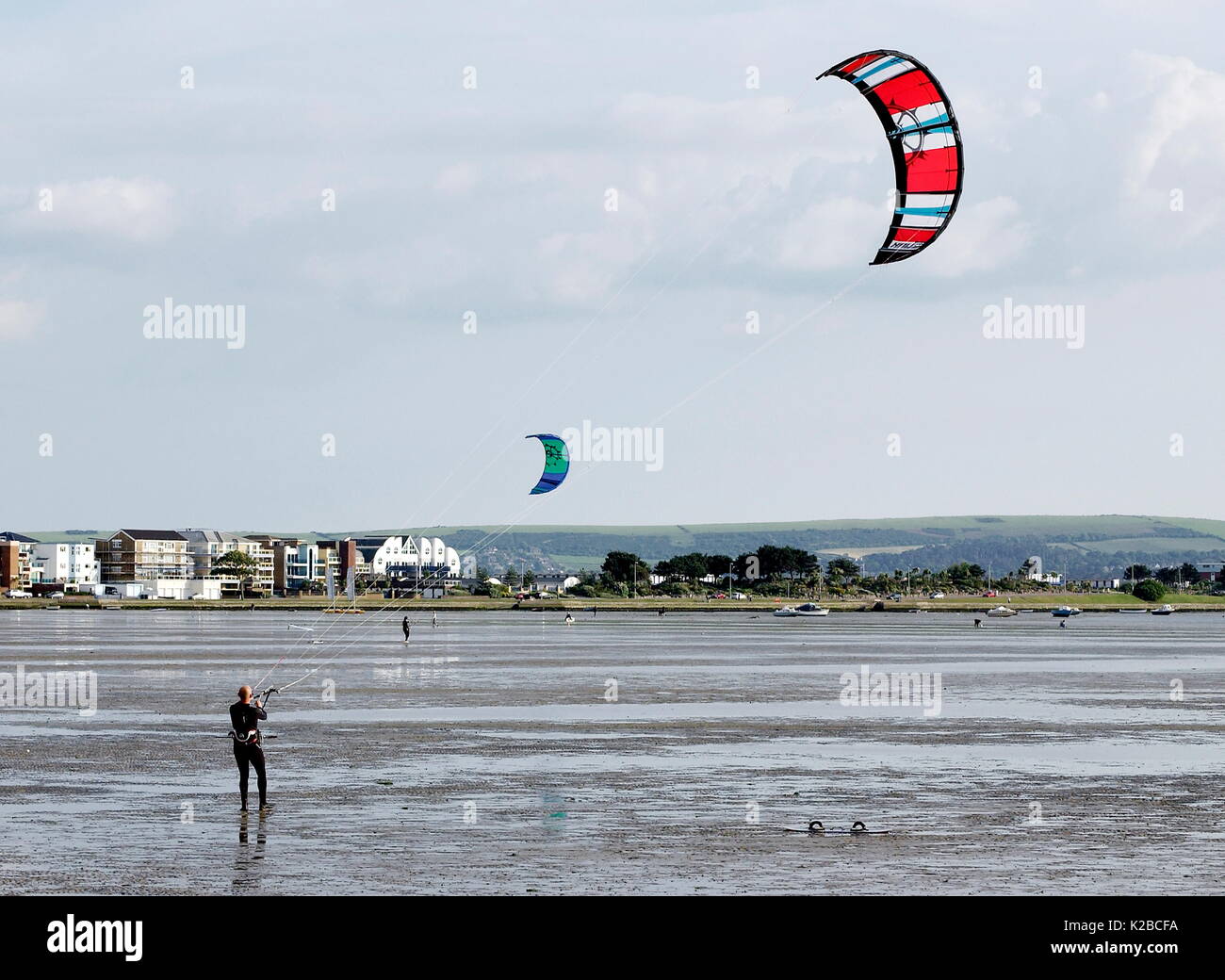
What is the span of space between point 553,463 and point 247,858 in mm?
36037

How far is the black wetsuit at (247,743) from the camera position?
1855cm

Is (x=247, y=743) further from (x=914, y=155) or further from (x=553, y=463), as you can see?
(x=553, y=463)

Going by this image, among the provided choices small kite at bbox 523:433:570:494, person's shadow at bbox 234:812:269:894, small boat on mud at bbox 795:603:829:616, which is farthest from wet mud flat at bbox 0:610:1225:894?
small boat on mud at bbox 795:603:829:616

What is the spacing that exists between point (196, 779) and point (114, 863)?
21.5 ft

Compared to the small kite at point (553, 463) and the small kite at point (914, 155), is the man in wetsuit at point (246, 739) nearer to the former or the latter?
the small kite at point (914, 155)

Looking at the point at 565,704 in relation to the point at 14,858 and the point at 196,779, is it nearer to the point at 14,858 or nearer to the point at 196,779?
the point at 196,779

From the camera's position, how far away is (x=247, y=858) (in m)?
15.6

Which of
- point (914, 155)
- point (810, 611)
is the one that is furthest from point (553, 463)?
point (810, 611)

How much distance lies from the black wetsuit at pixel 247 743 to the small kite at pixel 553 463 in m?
29.5

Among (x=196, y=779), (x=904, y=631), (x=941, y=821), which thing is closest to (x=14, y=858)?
(x=196, y=779)

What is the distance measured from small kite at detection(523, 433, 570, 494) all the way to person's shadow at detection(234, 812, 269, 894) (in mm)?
30735

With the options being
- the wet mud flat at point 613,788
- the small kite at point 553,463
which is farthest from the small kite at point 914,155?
the small kite at point 553,463

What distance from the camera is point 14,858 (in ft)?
50.8

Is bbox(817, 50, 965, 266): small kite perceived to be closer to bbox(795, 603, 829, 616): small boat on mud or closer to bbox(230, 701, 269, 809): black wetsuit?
bbox(230, 701, 269, 809): black wetsuit
